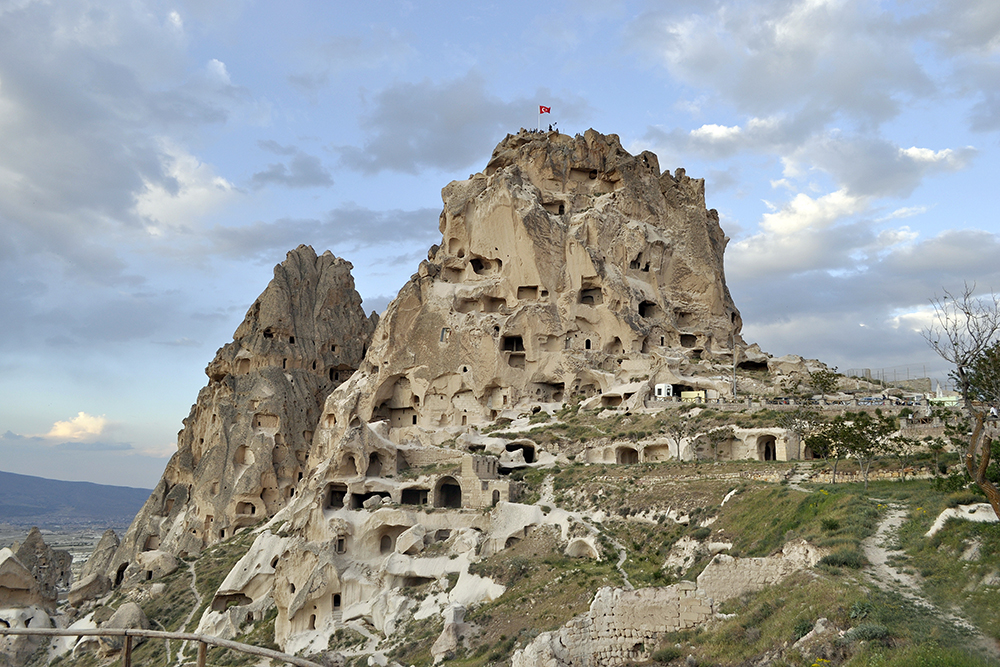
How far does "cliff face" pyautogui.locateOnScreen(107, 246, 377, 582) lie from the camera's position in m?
71.1

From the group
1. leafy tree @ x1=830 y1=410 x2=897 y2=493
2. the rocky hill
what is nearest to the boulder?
the rocky hill

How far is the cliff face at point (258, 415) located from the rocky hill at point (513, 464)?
26 cm

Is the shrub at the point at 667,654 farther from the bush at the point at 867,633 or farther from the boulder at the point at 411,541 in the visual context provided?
the boulder at the point at 411,541

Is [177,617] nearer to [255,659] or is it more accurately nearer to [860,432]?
[255,659]

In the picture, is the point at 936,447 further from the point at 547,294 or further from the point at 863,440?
the point at 547,294

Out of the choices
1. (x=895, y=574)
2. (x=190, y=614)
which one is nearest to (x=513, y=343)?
(x=190, y=614)

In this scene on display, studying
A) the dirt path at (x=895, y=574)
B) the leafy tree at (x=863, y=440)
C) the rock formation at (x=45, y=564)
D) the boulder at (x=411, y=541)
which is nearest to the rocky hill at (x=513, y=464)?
the boulder at (x=411, y=541)

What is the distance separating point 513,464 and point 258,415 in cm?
3456

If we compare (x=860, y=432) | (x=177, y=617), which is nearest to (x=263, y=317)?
(x=177, y=617)

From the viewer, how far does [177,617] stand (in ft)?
172

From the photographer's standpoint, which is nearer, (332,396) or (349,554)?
(349,554)

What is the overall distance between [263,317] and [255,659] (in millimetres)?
44693

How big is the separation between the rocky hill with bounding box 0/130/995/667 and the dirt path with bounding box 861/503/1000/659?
1.57ft

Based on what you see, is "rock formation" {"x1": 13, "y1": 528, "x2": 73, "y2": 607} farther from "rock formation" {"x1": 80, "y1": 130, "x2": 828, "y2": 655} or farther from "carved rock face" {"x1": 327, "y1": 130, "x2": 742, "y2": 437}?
"carved rock face" {"x1": 327, "y1": 130, "x2": 742, "y2": 437}
